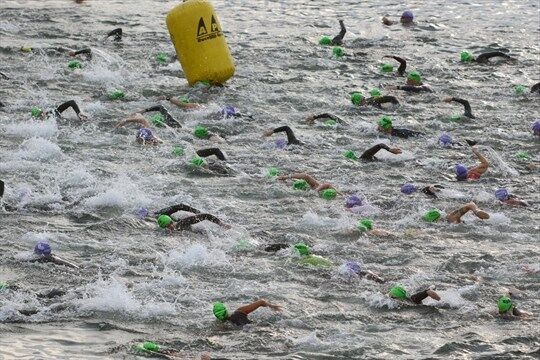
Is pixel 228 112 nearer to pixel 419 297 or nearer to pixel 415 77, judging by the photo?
pixel 415 77

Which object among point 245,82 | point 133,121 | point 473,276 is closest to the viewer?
point 473,276

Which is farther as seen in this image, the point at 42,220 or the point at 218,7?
the point at 218,7

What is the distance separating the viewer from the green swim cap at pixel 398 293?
8469 mm

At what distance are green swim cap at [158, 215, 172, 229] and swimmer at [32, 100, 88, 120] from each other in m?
3.31

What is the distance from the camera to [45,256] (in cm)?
894

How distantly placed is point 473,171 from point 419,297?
3.55 m

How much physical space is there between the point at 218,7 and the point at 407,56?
12.9 ft

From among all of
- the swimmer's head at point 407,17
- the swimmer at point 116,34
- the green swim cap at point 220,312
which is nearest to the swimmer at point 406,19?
the swimmer's head at point 407,17

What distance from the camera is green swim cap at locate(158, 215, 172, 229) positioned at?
9859 mm

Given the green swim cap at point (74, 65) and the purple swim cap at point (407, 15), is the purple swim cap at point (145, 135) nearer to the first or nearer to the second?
the green swim cap at point (74, 65)

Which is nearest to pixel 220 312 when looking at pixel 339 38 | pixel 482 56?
pixel 482 56

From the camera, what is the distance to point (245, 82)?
1499cm

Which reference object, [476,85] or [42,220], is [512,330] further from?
[476,85]

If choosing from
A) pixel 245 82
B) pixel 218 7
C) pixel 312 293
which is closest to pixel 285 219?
pixel 312 293
